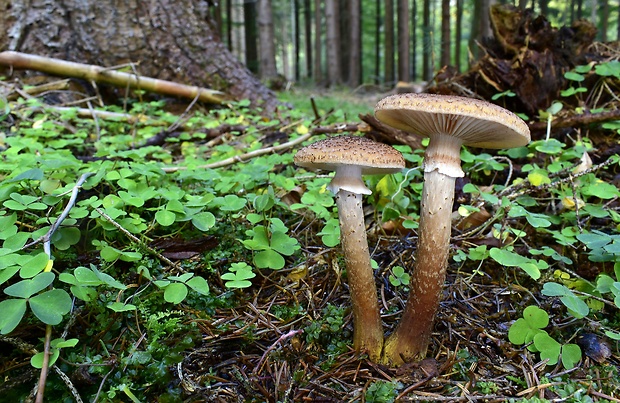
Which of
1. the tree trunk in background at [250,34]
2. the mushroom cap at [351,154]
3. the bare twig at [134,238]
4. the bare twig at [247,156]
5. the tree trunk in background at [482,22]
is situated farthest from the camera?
the tree trunk in background at [250,34]

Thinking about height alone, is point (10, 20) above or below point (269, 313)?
above

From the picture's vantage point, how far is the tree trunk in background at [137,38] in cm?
489

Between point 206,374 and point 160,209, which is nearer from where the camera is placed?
point 206,374

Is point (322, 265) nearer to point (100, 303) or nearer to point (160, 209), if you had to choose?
point (160, 209)

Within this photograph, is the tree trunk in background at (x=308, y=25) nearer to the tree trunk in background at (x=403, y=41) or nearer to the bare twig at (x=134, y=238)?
the tree trunk in background at (x=403, y=41)

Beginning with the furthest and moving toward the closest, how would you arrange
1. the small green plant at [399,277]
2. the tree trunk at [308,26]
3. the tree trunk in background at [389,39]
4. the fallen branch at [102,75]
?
the tree trunk at [308,26] → the tree trunk in background at [389,39] → the fallen branch at [102,75] → the small green plant at [399,277]

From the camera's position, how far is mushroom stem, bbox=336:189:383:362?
1.90 metres

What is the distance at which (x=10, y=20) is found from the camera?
4.84 metres

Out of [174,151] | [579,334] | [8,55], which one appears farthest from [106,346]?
[8,55]

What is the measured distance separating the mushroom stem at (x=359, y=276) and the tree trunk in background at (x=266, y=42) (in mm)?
10163

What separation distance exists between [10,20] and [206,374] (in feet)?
17.5

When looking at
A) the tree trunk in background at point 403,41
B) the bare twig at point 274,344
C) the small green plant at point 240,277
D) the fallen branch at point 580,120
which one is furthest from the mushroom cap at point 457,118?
the tree trunk in background at point 403,41

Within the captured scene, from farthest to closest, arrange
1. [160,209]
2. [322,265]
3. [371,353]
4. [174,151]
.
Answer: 1. [174,151]
2. [322,265]
3. [160,209]
4. [371,353]

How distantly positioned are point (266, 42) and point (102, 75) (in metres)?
7.62
